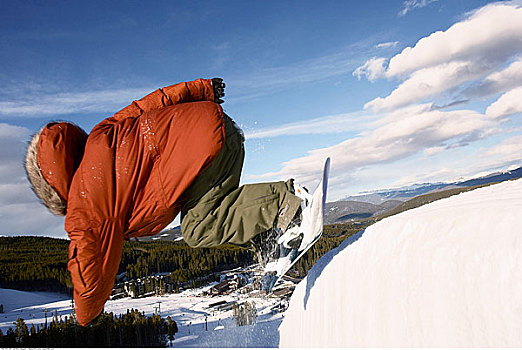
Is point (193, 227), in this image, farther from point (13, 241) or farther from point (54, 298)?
point (13, 241)

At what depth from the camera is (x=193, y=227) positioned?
2369 mm

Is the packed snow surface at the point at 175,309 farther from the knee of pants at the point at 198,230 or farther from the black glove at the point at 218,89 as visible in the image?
the black glove at the point at 218,89

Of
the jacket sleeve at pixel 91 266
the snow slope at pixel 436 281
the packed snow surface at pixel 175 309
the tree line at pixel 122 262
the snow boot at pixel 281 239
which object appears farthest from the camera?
the tree line at pixel 122 262

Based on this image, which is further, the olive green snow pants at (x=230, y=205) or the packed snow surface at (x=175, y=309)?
the packed snow surface at (x=175, y=309)

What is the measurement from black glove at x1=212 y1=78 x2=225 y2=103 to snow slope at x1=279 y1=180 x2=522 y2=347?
5.28 ft

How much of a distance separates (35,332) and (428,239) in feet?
140

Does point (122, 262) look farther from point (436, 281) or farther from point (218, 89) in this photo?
point (436, 281)

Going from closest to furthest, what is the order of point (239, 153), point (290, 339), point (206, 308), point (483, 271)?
1. point (483, 271)
2. point (239, 153)
3. point (290, 339)
4. point (206, 308)

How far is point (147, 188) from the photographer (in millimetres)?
2252

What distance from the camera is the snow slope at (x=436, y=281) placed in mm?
974

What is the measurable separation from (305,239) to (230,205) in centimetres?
62

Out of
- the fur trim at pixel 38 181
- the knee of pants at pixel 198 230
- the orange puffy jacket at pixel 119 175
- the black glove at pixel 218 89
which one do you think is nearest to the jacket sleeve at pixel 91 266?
the orange puffy jacket at pixel 119 175

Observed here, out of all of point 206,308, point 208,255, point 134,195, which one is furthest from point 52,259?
point 134,195

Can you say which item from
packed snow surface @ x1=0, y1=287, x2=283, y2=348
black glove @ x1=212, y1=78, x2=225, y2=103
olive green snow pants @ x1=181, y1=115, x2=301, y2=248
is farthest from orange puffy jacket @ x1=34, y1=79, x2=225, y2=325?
packed snow surface @ x1=0, y1=287, x2=283, y2=348
